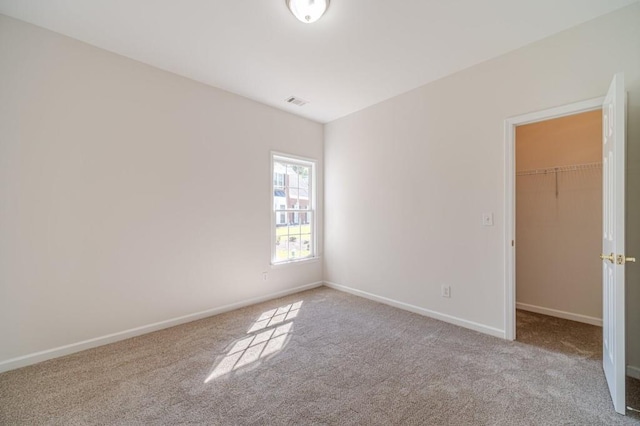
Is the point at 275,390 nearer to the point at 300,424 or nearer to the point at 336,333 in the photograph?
the point at 300,424

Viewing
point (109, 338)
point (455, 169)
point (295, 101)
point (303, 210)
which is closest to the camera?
point (109, 338)

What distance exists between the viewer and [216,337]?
2.72 meters

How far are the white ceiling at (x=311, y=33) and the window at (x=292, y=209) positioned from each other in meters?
1.38

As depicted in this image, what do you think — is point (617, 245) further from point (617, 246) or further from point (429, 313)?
point (429, 313)

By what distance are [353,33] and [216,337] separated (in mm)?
3168

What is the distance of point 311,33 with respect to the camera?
7.66ft

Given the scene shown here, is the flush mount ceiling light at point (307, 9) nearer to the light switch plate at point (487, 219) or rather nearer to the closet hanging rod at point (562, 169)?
the light switch plate at point (487, 219)

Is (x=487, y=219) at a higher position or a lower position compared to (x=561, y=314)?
higher

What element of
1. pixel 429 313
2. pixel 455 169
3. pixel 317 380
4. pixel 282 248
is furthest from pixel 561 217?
pixel 282 248

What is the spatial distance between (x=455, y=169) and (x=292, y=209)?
7.82ft

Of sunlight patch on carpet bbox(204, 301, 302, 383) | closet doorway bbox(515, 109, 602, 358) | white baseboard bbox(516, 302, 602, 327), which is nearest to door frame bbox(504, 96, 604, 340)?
closet doorway bbox(515, 109, 602, 358)

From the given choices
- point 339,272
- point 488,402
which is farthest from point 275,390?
point 339,272

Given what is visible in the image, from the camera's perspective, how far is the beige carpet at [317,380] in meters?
1.67

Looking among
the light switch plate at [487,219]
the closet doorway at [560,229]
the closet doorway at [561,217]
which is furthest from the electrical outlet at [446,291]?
the closet doorway at [561,217]
